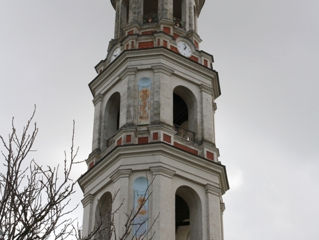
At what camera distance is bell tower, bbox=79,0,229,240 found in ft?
79.5

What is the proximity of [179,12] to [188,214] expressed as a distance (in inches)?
424

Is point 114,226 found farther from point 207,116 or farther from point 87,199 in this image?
point 207,116

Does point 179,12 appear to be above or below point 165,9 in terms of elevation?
above

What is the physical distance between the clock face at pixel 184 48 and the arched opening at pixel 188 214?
21.2 ft

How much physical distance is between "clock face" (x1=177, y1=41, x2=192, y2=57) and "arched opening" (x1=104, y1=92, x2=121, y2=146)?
342 cm

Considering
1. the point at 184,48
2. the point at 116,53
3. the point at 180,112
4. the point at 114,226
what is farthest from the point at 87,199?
the point at 114,226

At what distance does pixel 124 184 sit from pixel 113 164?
142 cm

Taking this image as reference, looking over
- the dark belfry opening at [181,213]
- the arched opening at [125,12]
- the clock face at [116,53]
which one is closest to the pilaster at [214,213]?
the dark belfry opening at [181,213]

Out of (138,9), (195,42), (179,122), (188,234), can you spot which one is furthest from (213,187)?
(138,9)

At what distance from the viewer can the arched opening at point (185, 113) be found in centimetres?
2702

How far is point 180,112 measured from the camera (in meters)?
29.8

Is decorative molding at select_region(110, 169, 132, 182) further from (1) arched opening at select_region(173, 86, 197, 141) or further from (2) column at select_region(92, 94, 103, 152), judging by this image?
(1) arched opening at select_region(173, 86, 197, 141)

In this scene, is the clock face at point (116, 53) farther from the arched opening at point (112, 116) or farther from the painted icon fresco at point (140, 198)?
the painted icon fresco at point (140, 198)

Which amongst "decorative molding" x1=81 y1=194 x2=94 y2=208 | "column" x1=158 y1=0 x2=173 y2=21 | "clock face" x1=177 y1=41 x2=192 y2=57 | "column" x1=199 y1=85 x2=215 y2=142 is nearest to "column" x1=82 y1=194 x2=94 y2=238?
"decorative molding" x1=81 y1=194 x2=94 y2=208
